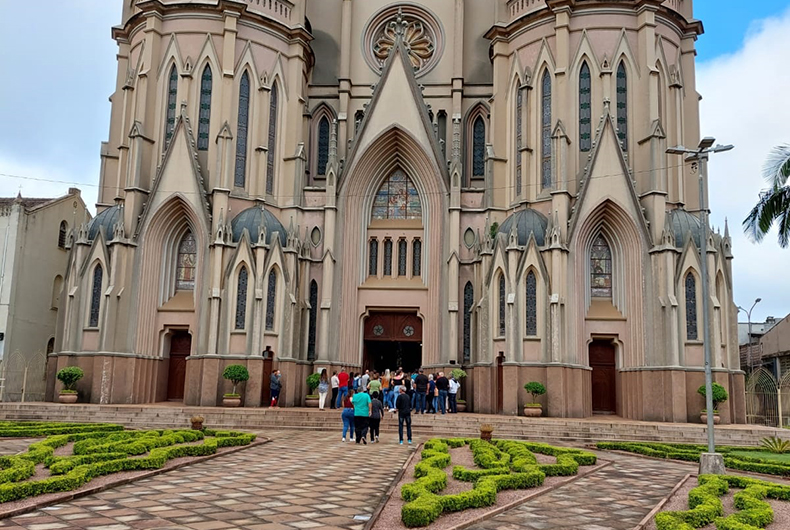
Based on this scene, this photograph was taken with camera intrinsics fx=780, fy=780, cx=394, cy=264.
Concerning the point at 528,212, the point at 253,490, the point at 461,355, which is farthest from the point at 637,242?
the point at 253,490

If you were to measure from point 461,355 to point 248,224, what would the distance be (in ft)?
39.5

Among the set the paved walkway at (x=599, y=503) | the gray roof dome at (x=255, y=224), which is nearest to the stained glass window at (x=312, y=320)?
the gray roof dome at (x=255, y=224)

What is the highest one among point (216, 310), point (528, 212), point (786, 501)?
point (528, 212)

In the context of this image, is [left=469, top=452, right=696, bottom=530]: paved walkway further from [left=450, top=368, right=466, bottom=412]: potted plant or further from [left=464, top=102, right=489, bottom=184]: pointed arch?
[left=464, top=102, right=489, bottom=184]: pointed arch

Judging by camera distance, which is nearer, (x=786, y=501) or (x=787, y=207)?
(x=786, y=501)

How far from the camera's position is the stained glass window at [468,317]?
37906 millimetres

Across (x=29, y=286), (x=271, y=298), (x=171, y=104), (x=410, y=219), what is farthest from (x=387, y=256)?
(x=29, y=286)

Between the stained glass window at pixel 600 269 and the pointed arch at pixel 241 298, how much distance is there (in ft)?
53.8

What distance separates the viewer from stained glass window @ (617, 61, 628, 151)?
37.4 m

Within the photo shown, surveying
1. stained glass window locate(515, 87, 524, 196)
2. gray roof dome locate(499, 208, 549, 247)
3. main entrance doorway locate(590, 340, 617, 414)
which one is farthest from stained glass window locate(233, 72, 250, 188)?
main entrance doorway locate(590, 340, 617, 414)

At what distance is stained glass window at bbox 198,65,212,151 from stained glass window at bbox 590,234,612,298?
19705 mm

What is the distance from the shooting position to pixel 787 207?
26141mm

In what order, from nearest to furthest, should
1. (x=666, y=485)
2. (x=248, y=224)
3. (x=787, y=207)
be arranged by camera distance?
(x=666, y=485) → (x=787, y=207) → (x=248, y=224)

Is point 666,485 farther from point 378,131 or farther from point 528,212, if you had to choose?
point 378,131
